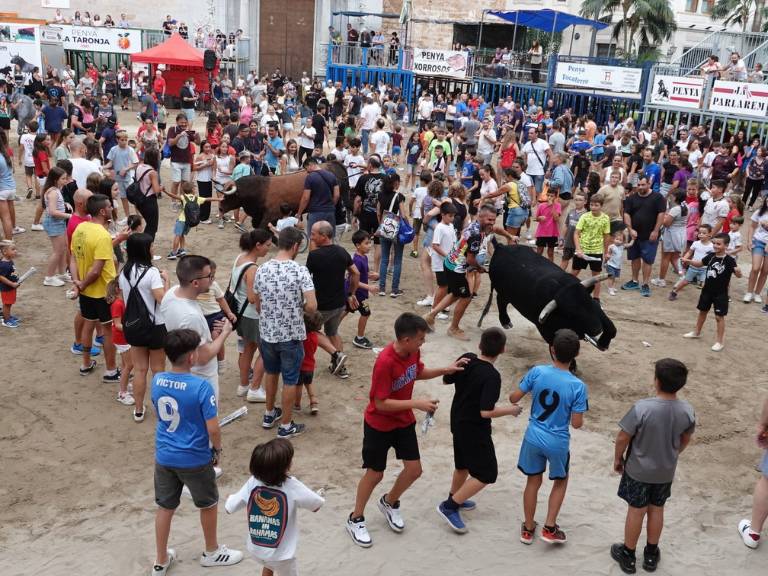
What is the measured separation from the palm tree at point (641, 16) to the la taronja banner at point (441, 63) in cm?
996

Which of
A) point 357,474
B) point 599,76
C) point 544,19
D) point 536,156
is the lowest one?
point 357,474

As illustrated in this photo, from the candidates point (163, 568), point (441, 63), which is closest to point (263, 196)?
point (163, 568)

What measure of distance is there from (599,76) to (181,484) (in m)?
21.4

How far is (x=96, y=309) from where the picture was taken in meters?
6.74

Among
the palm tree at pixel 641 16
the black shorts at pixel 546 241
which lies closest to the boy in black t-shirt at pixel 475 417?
the black shorts at pixel 546 241

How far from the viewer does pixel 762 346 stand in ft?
29.5

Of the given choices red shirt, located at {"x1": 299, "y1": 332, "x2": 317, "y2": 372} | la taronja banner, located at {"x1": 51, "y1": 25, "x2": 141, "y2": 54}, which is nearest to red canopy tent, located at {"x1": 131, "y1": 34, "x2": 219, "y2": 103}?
la taronja banner, located at {"x1": 51, "y1": 25, "x2": 141, "y2": 54}

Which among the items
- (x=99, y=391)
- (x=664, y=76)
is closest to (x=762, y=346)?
(x=99, y=391)

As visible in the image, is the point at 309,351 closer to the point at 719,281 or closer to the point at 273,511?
the point at 273,511

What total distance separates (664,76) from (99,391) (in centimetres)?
1815

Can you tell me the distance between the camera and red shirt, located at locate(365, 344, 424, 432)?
4.63 m

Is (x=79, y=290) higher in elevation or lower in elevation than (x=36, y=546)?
higher

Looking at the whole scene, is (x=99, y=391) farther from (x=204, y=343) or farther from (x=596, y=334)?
(x=596, y=334)

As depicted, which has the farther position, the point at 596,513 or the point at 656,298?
the point at 656,298
